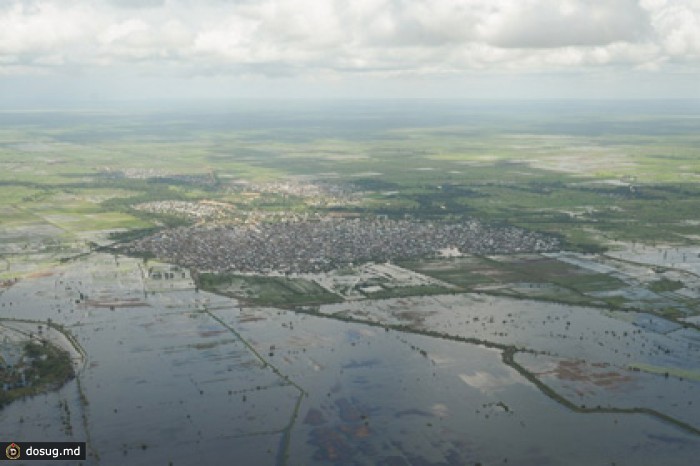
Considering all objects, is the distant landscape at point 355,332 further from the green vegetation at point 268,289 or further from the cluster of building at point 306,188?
the cluster of building at point 306,188

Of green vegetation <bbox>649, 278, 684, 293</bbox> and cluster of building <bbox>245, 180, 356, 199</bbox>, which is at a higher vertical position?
green vegetation <bbox>649, 278, 684, 293</bbox>

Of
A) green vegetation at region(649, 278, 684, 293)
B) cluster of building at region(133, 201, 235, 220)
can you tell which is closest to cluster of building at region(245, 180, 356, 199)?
cluster of building at region(133, 201, 235, 220)

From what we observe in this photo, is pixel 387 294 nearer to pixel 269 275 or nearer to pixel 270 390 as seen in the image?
pixel 269 275

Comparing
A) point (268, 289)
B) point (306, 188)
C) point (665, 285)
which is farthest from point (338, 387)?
point (306, 188)

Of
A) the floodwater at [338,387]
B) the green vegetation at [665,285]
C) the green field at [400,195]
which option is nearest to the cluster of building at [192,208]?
the green field at [400,195]

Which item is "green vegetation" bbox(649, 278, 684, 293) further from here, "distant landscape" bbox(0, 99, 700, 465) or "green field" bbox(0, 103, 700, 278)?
"green field" bbox(0, 103, 700, 278)

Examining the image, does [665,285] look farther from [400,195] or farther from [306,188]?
[306,188]

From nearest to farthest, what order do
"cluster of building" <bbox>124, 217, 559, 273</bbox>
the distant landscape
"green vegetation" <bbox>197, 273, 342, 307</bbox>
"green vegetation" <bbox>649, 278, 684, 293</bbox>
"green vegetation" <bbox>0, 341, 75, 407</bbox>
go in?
the distant landscape
"green vegetation" <bbox>0, 341, 75, 407</bbox>
"green vegetation" <bbox>197, 273, 342, 307</bbox>
"green vegetation" <bbox>649, 278, 684, 293</bbox>
"cluster of building" <bbox>124, 217, 559, 273</bbox>
